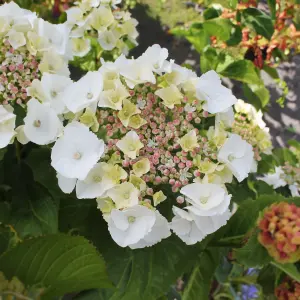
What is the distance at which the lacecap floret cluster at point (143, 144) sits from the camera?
1.47 feet

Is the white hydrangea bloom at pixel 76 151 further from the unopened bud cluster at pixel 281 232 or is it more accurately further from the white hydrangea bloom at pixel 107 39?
the white hydrangea bloom at pixel 107 39

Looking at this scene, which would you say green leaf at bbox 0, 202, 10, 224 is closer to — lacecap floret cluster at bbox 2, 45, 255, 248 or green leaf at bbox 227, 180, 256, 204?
lacecap floret cluster at bbox 2, 45, 255, 248

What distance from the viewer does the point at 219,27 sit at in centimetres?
99

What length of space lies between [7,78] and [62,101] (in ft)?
0.27

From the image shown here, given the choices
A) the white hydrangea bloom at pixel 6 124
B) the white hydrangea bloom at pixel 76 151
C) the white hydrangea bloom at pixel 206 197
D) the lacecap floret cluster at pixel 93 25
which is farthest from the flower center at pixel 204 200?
the lacecap floret cluster at pixel 93 25

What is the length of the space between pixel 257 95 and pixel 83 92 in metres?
0.75

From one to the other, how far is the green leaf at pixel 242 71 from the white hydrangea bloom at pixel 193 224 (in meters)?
0.57

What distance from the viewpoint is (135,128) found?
0.47 m

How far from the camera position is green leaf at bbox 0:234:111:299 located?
0.39m

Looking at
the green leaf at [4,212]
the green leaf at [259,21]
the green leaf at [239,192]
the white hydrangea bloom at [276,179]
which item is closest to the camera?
the green leaf at [4,212]

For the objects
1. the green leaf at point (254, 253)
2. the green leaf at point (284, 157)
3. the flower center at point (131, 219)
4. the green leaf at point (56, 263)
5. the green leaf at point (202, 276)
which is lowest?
the green leaf at point (284, 157)

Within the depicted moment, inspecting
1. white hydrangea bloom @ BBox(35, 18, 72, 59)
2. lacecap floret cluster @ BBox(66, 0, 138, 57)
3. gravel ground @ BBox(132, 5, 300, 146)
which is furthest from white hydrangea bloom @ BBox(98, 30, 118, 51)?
gravel ground @ BBox(132, 5, 300, 146)

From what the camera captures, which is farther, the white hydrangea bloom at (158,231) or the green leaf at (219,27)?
the green leaf at (219,27)

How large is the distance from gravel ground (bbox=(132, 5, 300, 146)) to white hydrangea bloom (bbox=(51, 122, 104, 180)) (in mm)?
1175
